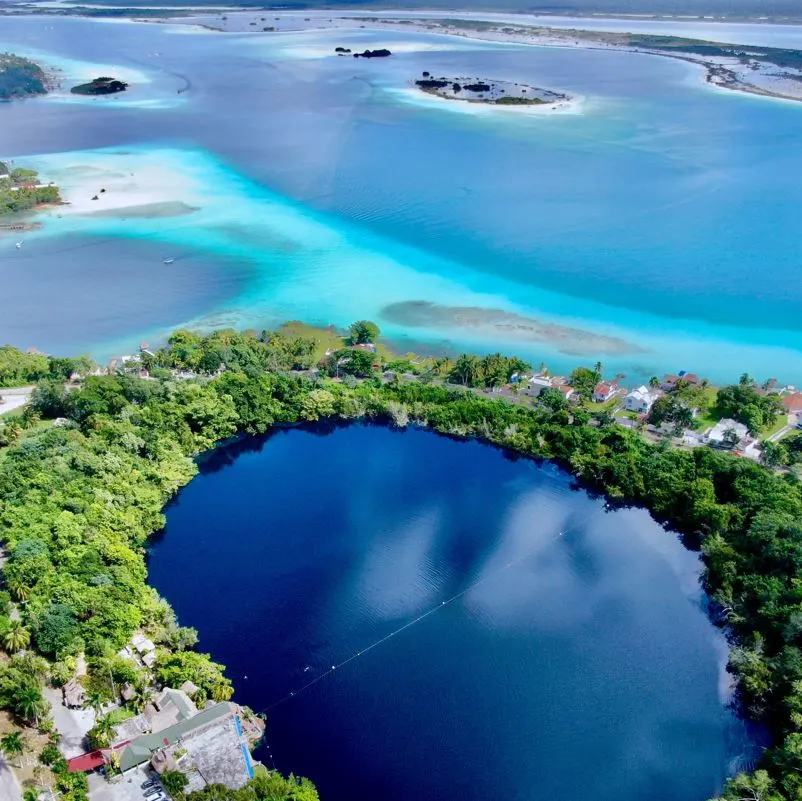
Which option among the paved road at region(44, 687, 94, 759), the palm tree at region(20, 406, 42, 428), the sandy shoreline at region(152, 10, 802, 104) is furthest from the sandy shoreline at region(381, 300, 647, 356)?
the sandy shoreline at region(152, 10, 802, 104)

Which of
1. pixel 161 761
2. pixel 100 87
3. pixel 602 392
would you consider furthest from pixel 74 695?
pixel 100 87

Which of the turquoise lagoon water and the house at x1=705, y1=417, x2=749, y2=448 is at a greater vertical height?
the turquoise lagoon water

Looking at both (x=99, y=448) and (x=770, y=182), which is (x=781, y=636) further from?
(x=770, y=182)

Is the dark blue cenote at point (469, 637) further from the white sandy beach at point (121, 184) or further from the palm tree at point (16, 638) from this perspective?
the white sandy beach at point (121, 184)

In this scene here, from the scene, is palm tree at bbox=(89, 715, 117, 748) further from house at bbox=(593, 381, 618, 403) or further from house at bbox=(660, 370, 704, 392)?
house at bbox=(660, 370, 704, 392)

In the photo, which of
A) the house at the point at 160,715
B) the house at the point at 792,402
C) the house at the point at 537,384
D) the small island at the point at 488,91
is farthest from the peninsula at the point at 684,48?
the house at the point at 160,715

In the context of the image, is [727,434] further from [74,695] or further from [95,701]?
[74,695]
